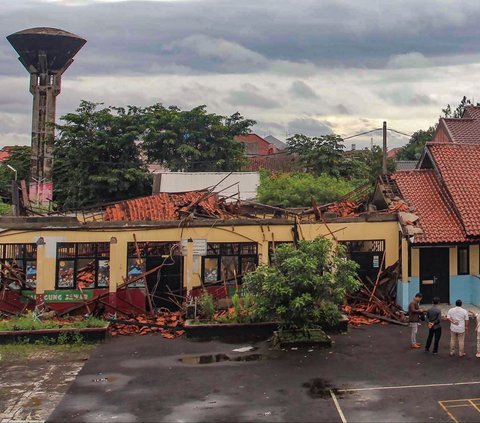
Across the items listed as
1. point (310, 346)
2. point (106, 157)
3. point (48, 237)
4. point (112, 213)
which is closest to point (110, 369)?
point (310, 346)

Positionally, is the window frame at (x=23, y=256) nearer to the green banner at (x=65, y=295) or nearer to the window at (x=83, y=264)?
the green banner at (x=65, y=295)

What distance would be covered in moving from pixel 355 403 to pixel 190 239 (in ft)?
28.5

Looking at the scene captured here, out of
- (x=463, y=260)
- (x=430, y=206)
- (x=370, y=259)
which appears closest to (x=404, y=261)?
(x=370, y=259)

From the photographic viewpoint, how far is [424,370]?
12.4 m

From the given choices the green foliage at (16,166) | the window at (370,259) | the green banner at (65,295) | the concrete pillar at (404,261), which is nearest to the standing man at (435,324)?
the concrete pillar at (404,261)

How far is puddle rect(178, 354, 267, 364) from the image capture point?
13.5 m

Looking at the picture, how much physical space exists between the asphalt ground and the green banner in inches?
129

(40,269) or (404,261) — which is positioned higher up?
(404,261)

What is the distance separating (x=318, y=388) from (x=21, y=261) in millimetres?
11392

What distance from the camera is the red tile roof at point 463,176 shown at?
1834cm

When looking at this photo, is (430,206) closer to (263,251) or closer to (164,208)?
(263,251)

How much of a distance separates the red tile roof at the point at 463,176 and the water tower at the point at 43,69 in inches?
1499

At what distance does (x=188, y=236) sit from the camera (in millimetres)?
18422

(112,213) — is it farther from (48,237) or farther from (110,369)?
(110,369)
